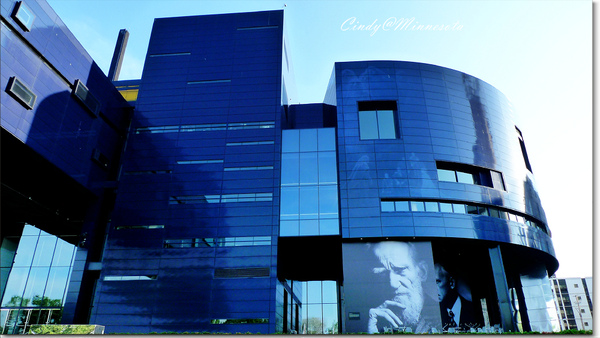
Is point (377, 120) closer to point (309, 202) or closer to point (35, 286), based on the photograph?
point (309, 202)

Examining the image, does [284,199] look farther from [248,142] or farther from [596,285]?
[596,285]

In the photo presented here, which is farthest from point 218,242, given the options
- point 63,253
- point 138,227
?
point 63,253

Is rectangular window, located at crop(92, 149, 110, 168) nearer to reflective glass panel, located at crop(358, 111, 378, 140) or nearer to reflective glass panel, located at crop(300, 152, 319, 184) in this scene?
reflective glass panel, located at crop(300, 152, 319, 184)

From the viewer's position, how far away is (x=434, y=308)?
35062mm

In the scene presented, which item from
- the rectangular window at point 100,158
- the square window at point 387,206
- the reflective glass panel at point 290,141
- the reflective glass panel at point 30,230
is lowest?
the reflective glass panel at point 30,230

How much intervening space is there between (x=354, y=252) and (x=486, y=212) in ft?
47.8

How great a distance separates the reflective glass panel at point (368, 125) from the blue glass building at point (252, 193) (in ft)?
0.77

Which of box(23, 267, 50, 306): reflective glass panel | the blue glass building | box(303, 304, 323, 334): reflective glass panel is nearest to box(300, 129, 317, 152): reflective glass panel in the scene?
the blue glass building

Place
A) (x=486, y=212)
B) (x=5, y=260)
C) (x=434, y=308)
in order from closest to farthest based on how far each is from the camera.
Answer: (x=434, y=308) → (x=486, y=212) → (x=5, y=260)

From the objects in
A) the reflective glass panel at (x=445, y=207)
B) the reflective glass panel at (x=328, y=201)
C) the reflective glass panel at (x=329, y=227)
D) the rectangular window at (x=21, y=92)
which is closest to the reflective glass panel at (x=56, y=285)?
the rectangular window at (x=21, y=92)

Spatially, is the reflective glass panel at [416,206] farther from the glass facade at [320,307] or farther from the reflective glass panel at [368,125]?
the glass facade at [320,307]

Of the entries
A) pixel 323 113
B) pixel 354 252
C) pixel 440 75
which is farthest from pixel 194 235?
pixel 440 75

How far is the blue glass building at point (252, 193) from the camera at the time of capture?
35.4m

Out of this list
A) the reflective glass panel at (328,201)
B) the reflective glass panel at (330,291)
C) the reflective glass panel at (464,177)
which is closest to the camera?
the reflective glass panel at (328,201)
